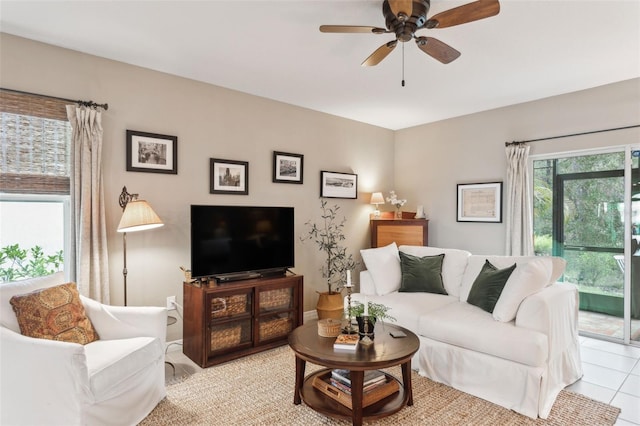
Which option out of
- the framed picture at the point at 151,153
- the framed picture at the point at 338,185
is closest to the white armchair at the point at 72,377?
the framed picture at the point at 151,153

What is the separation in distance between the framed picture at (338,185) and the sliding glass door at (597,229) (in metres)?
2.29

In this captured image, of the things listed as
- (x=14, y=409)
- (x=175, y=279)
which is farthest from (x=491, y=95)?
(x=14, y=409)

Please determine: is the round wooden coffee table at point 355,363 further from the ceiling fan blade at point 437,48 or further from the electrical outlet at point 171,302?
the ceiling fan blade at point 437,48

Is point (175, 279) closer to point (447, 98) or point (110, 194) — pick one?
point (110, 194)

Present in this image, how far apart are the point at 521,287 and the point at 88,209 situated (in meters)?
3.44

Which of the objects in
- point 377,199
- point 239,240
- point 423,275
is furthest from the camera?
point 377,199

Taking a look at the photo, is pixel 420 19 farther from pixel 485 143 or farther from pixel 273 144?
pixel 485 143

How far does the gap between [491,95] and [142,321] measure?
4162 mm

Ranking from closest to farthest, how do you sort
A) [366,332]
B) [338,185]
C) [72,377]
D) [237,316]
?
[72,377] → [366,332] → [237,316] → [338,185]

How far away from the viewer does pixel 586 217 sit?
4.06 meters

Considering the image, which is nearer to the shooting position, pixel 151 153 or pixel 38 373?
pixel 38 373

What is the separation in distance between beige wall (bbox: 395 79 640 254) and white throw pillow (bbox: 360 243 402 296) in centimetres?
163

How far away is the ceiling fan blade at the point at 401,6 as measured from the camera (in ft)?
6.70

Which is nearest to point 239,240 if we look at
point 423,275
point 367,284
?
point 367,284
